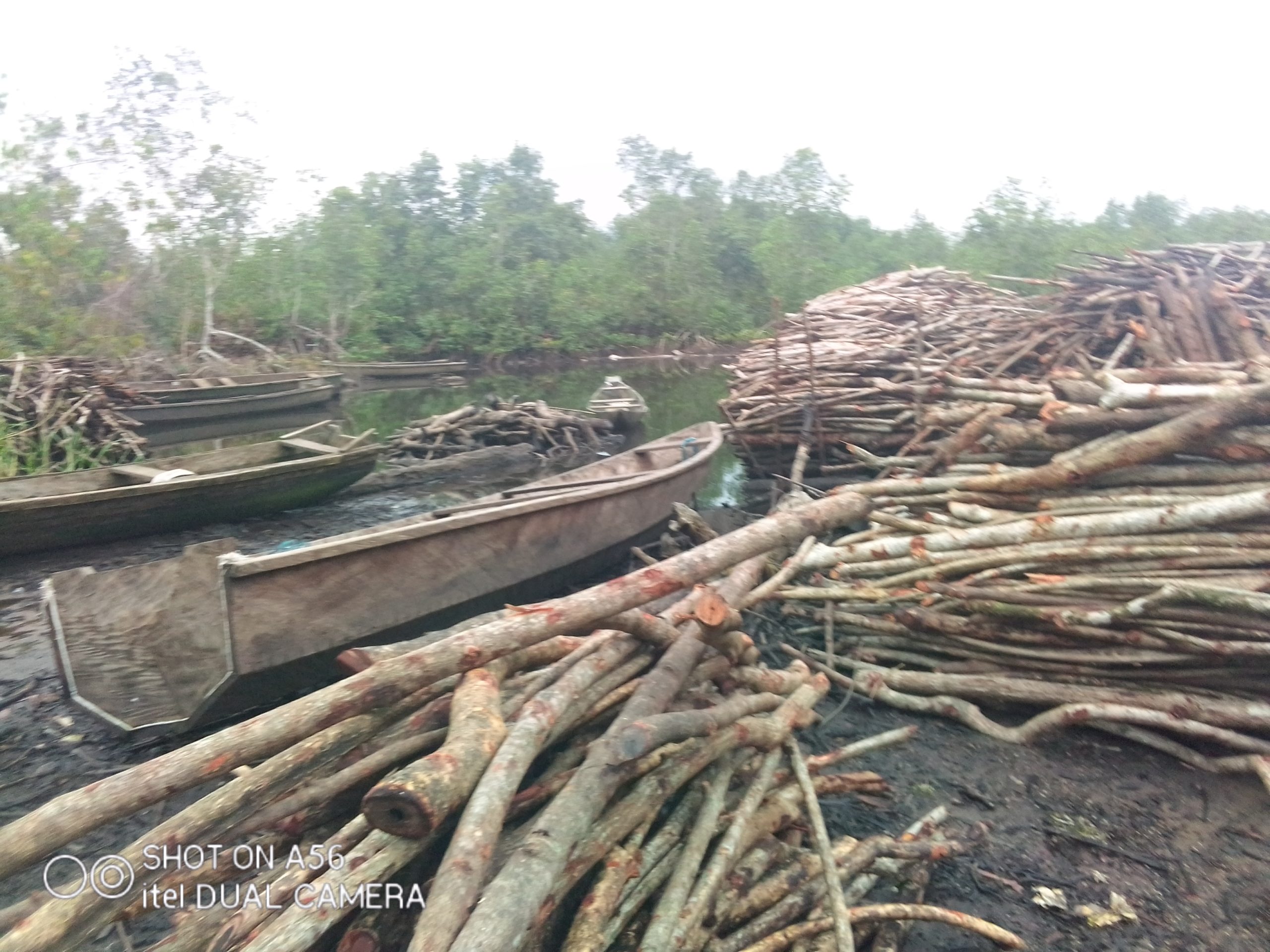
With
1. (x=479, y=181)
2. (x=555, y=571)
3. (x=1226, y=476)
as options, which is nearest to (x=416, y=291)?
(x=479, y=181)

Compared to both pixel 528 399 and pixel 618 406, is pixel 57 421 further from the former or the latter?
pixel 528 399

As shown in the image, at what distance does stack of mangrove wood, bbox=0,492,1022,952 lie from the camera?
5.93 ft

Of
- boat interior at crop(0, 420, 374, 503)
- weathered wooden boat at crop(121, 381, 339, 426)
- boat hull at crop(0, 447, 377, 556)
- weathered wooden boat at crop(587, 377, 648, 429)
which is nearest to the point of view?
boat hull at crop(0, 447, 377, 556)

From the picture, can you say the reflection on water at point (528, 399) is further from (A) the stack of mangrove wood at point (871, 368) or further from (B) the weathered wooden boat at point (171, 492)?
(B) the weathered wooden boat at point (171, 492)

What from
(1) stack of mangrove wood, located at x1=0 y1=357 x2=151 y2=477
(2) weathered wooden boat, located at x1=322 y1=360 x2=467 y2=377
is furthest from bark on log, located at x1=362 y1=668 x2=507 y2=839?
(2) weathered wooden boat, located at x1=322 y1=360 x2=467 y2=377

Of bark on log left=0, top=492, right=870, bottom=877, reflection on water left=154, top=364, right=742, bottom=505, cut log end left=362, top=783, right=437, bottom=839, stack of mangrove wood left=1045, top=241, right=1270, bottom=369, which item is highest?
stack of mangrove wood left=1045, top=241, right=1270, bottom=369

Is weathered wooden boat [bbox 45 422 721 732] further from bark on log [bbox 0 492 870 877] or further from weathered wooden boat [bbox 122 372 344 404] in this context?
weathered wooden boat [bbox 122 372 344 404]

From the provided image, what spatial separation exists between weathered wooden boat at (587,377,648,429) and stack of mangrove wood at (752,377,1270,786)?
9.82 m

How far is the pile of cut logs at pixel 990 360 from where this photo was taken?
521 cm

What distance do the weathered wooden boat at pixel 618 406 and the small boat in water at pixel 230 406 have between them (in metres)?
7.79

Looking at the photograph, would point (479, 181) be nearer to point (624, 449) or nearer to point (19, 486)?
point (624, 449)

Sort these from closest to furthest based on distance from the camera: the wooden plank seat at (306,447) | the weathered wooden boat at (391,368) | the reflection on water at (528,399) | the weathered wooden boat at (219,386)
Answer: the wooden plank seat at (306,447) → the reflection on water at (528,399) → the weathered wooden boat at (219,386) → the weathered wooden boat at (391,368)

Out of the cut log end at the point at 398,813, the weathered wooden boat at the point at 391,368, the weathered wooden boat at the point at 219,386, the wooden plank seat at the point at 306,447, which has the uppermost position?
the cut log end at the point at 398,813

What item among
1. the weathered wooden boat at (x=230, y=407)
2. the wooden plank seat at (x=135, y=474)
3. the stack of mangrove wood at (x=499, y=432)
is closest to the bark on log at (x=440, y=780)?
the wooden plank seat at (x=135, y=474)
